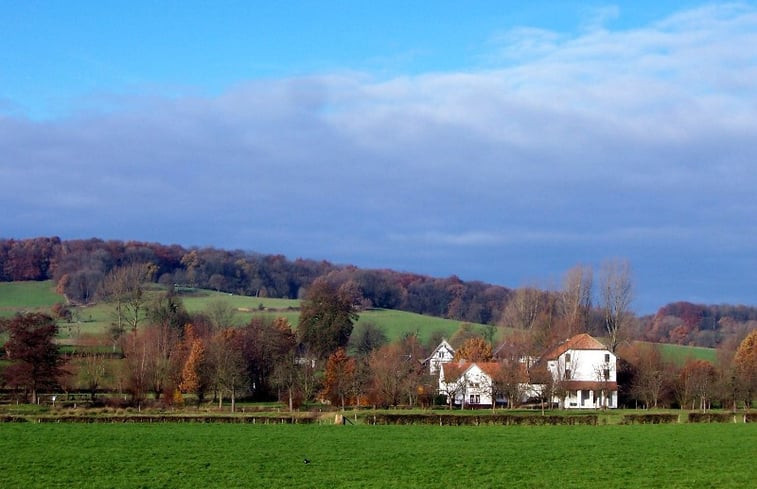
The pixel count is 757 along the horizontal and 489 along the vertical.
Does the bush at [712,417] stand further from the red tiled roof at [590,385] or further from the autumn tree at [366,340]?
the autumn tree at [366,340]

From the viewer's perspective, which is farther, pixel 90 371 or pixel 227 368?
pixel 90 371

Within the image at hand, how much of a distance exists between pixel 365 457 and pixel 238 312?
102 metres

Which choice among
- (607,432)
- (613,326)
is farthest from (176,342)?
(607,432)

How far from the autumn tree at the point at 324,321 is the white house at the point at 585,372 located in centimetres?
2124

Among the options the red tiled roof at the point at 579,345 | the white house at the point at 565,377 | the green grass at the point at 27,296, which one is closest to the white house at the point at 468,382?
the white house at the point at 565,377

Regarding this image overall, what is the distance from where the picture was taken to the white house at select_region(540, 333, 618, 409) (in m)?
86.0

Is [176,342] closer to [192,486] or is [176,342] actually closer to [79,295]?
[79,295]

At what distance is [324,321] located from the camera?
308ft

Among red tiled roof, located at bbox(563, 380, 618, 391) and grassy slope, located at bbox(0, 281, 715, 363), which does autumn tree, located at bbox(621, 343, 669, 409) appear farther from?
grassy slope, located at bbox(0, 281, 715, 363)

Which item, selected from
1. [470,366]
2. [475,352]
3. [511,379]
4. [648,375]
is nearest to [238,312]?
[475,352]

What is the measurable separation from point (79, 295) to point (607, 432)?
370ft

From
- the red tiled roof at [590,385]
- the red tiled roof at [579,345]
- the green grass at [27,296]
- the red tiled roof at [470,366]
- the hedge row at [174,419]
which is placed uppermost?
the green grass at [27,296]

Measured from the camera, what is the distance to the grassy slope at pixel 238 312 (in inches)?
4786

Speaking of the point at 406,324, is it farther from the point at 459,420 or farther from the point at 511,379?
the point at 459,420
